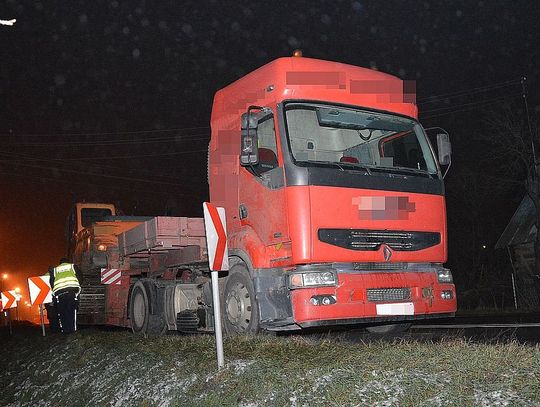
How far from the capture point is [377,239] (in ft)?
25.1

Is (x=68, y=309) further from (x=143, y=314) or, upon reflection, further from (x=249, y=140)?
(x=249, y=140)

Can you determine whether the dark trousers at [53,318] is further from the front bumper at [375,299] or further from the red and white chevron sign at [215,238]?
the red and white chevron sign at [215,238]

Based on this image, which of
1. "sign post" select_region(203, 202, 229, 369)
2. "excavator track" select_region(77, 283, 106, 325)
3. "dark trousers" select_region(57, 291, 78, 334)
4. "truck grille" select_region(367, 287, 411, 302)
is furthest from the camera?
"excavator track" select_region(77, 283, 106, 325)

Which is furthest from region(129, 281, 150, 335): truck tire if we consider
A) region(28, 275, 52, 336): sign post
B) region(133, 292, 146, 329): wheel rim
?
region(28, 275, 52, 336): sign post

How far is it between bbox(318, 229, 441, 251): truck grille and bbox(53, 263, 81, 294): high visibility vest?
7.10 meters

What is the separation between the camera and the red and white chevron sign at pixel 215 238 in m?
6.32

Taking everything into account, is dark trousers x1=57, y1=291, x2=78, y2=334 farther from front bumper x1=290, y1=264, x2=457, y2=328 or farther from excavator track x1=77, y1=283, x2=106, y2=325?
front bumper x1=290, y1=264, x2=457, y2=328

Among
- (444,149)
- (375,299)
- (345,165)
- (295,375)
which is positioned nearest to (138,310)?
(375,299)

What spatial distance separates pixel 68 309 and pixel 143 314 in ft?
6.31

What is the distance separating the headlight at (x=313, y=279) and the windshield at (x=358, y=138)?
4.75 feet

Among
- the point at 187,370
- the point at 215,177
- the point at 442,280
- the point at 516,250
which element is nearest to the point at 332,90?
the point at 215,177

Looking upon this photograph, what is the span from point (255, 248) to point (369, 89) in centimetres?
278

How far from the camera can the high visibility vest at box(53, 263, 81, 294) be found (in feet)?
40.8

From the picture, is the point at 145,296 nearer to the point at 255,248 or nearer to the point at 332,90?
the point at 255,248
